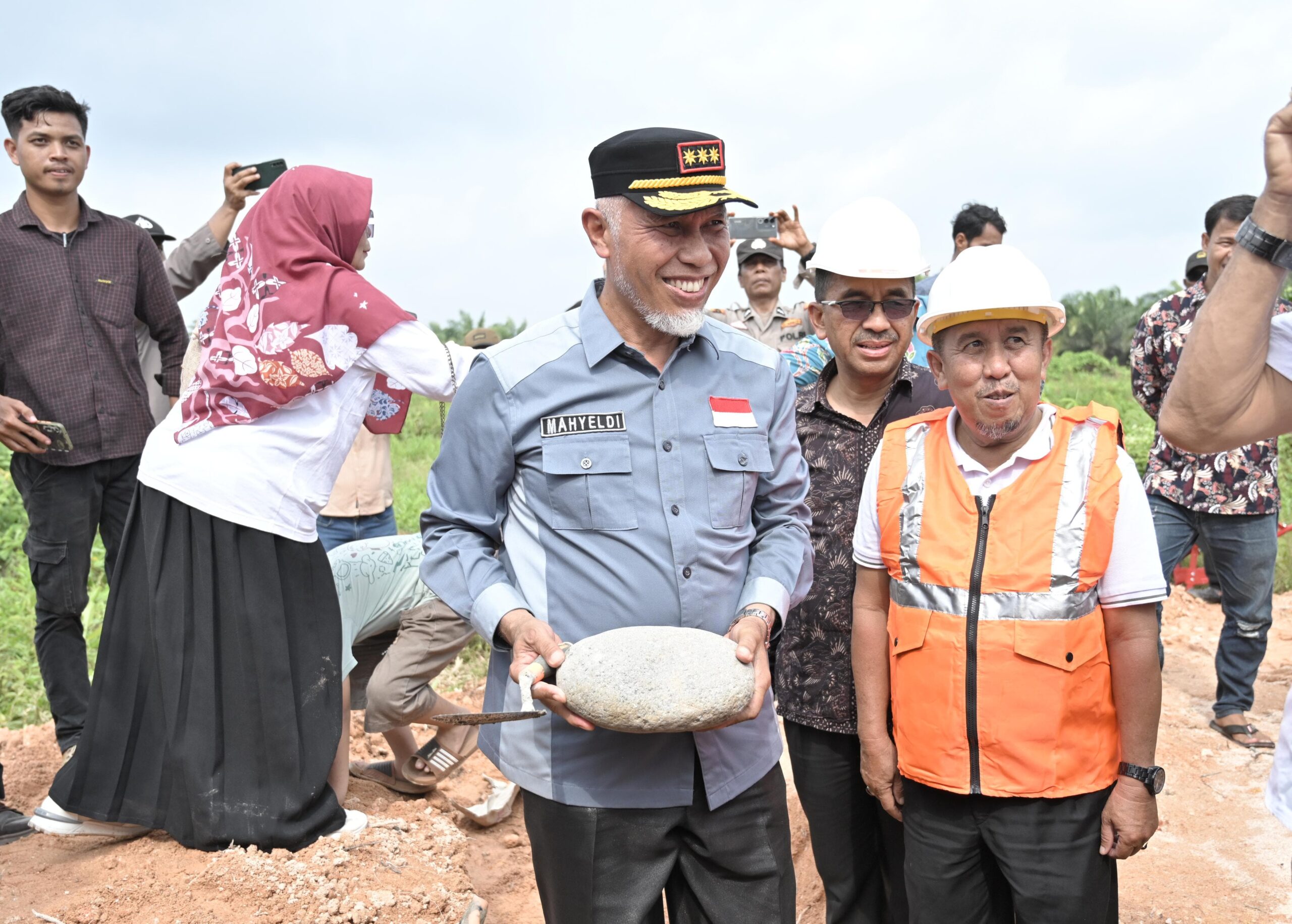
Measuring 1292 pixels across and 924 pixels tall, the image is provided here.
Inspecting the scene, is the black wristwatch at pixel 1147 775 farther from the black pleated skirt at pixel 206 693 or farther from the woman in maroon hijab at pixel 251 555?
the black pleated skirt at pixel 206 693

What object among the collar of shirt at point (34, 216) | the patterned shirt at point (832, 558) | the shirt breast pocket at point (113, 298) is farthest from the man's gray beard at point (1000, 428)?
the collar of shirt at point (34, 216)

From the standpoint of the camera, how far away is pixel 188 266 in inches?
196

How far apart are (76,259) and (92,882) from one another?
95.9 inches

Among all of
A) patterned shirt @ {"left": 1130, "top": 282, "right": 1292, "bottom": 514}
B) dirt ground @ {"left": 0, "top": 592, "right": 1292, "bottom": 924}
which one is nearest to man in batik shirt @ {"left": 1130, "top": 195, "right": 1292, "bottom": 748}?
patterned shirt @ {"left": 1130, "top": 282, "right": 1292, "bottom": 514}

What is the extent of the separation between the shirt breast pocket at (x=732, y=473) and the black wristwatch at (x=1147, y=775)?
0.98 metres

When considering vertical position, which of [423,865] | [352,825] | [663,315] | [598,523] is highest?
[663,315]

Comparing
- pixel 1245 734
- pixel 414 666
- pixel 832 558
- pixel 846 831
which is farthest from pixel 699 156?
pixel 1245 734

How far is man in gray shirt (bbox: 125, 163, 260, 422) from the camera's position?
191 inches

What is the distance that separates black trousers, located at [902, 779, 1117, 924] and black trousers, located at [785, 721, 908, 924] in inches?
15.4

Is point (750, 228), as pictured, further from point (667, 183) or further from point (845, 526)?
point (667, 183)

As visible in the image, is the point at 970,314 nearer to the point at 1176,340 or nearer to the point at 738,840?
the point at 738,840

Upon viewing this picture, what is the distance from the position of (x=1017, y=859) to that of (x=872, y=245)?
151 centimetres

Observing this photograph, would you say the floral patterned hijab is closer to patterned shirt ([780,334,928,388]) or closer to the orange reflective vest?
patterned shirt ([780,334,928,388])

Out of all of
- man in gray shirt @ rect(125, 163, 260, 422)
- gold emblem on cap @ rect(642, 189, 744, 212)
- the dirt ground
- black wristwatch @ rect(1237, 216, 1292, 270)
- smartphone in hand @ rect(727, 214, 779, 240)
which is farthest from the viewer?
smartphone in hand @ rect(727, 214, 779, 240)
